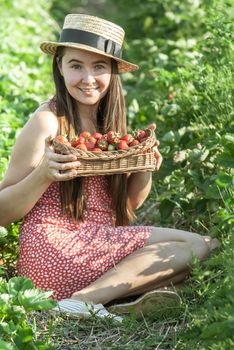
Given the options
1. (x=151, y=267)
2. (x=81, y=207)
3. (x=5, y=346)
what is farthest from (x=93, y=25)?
(x=5, y=346)

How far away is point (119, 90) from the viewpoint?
469cm

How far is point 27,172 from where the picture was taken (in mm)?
4391

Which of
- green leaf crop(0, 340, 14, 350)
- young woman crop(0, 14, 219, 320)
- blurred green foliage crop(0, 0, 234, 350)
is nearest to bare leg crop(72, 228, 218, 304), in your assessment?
young woman crop(0, 14, 219, 320)

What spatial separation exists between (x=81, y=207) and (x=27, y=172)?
11.6 inches

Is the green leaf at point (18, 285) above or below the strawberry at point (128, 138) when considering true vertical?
below

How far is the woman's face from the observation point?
4.49m

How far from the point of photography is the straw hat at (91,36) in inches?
177

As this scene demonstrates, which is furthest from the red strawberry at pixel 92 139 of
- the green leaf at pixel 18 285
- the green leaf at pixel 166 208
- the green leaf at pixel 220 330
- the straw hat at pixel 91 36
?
the green leaf at pixel 220 330

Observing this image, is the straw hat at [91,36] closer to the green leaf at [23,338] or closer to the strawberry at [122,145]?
the strawberry at [122,145]

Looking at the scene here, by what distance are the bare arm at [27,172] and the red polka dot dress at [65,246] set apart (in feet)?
0.35

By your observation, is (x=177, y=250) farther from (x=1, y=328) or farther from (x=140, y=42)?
(x=140, y=42)

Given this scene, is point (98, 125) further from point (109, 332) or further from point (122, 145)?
point (109, 332)

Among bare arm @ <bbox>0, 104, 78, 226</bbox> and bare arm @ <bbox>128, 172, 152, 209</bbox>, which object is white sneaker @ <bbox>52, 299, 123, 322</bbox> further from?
bare arm @ <bbox>128, 172, 152, 209</bbox>

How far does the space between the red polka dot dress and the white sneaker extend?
198 millimetres
